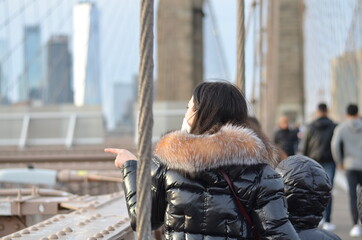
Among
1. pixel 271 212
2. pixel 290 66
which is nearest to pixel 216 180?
pixel 271 212

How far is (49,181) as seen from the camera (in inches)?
245

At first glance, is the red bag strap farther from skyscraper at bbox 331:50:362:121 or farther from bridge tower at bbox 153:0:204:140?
skyscraper at bbox 331:50:362:121

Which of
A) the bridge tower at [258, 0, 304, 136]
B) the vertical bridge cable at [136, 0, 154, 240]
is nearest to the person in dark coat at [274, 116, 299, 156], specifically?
the vertical bridge cable at [136, 0, 154, 240]

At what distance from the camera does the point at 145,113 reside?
1.77m

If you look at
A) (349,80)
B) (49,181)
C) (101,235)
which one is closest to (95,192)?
(49,181)

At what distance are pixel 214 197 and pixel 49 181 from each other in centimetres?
425

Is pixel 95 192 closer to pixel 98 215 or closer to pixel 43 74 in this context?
pixel 98 215

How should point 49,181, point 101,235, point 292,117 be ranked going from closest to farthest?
point 101,235 < point 49,181 < point 292,117

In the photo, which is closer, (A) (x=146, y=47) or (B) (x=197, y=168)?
(A) (x=146, y=47)

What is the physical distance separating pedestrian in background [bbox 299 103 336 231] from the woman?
207 inches

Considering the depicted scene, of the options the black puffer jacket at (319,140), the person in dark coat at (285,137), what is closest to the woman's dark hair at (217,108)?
the black puffer jacket at (319,140)

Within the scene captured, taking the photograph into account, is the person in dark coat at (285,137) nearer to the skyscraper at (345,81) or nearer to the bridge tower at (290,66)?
the skyscraper at (345,81)

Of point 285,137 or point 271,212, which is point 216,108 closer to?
point 271,212

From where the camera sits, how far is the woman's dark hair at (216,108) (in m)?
2.25
